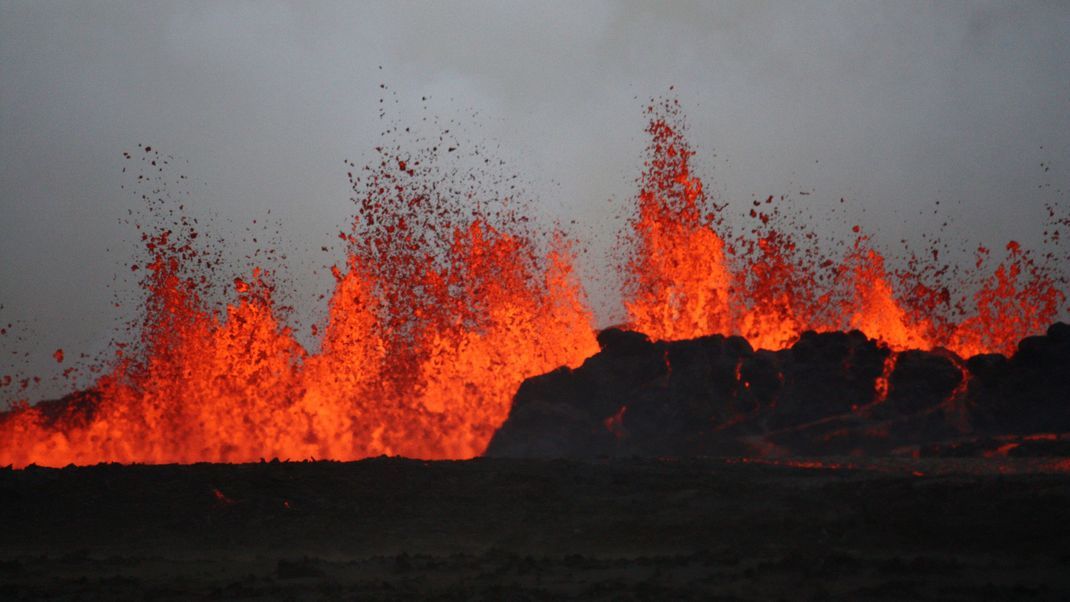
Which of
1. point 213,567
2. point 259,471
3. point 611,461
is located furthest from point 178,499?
point 611,461

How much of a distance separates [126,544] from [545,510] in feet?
27.0

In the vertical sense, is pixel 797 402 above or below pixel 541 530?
above

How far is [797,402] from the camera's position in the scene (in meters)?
35.9

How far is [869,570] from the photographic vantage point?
53.3 feet

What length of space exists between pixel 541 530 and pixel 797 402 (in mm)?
16356

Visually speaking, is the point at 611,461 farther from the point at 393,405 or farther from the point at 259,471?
the point at 393,405

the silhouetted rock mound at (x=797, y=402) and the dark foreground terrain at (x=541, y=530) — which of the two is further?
the silhouetted rock mound at (x=797, y=402)

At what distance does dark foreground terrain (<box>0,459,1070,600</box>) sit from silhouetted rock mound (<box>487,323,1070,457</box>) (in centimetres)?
693

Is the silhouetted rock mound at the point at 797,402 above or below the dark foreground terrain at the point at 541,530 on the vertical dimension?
above

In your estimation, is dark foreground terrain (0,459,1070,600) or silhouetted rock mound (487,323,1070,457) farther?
silhouetted rock mound (487,323,1070,457)

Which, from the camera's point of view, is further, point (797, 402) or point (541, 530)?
point (797, 402)

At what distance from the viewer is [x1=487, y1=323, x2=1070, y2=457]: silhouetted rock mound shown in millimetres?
34281

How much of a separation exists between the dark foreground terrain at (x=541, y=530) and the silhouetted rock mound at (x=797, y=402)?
6.93 meters

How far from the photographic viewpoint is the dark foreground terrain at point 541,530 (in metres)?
16.4
